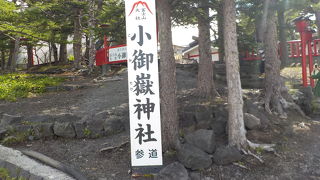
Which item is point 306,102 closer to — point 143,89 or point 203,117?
point 203,117

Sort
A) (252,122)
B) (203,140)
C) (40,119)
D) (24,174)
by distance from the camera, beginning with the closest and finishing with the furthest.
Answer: (24,174), (203,140), (252,122), (40,119)

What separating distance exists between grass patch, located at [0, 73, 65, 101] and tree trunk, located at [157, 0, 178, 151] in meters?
6.78

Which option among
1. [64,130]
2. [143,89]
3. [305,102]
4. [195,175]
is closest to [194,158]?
[195,175]

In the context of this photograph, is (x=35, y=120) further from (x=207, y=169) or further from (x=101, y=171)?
(x=207, y=169)

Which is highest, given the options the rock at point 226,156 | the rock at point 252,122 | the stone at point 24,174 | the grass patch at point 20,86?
the grass patch at point 20,86

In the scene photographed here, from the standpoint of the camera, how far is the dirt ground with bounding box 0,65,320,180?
4.89 meters

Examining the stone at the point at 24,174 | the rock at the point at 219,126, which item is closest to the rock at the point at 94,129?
the stone at the point at 24,174

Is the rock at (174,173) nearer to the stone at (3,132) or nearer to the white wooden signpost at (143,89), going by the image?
the white wooden signpost at (143,89)

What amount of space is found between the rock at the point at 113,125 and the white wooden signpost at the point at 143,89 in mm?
2142

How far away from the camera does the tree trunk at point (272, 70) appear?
8008 mm

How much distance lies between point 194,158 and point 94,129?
2937 millimetres

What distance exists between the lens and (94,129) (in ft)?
21.9

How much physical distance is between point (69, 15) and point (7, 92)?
245 inches

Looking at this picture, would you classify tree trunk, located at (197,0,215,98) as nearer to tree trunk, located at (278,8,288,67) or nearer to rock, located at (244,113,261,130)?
rock, located at (244,113,261,130)
